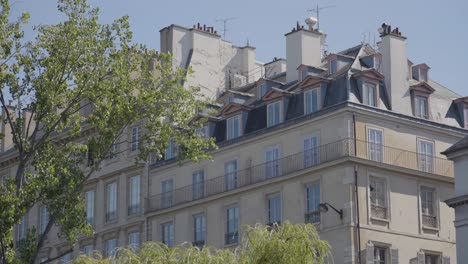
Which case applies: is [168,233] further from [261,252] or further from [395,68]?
[261,252]

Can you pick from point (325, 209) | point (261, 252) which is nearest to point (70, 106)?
point (261, 252)

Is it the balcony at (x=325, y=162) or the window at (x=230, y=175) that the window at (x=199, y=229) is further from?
the window at (x=230, y=175)

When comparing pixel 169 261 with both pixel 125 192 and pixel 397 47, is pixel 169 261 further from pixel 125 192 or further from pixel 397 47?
pixel 125 192

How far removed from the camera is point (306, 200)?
49.5 meters

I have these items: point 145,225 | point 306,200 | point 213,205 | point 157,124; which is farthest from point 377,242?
point 157,124

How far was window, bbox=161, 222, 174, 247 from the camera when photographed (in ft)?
183

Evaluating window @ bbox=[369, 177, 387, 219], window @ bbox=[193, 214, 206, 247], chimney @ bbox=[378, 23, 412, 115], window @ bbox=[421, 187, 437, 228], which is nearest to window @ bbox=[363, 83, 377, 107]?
chimney @ bbox=[378, 23, 412, 115]

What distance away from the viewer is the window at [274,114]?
52131 millimetres

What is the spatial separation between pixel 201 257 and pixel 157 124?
141 inches

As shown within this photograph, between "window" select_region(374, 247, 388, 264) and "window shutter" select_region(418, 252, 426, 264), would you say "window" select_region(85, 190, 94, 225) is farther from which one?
"window shutter" select_region(418, 252, 426, 264)

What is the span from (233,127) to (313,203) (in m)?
6.56

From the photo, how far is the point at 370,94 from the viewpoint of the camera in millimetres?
50344

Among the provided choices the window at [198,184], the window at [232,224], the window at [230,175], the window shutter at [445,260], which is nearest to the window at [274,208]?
the window at [232,224]

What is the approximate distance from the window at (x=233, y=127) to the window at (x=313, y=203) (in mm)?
5612
